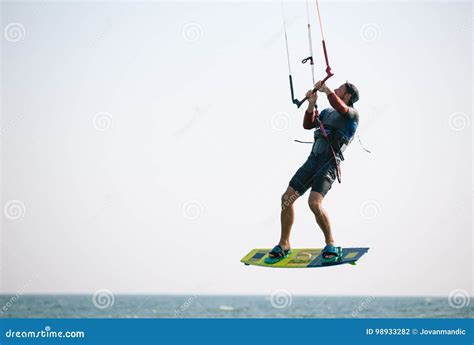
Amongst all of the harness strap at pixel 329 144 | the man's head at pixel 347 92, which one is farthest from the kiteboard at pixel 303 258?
the man's head at pixel 347 92

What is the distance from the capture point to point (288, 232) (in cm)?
1200

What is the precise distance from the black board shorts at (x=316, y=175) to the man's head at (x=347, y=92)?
86 cm

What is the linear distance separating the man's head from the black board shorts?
856 millimetres

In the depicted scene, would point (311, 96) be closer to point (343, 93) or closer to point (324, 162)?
point (343, 93)

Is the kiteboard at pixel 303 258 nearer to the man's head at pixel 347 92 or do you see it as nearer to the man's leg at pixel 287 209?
the man's leg at pixel 287 209

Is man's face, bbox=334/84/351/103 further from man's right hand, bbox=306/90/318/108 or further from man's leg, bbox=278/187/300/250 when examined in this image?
man's leg, bbox=278/187/300/250

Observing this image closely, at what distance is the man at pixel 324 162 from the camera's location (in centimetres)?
1134

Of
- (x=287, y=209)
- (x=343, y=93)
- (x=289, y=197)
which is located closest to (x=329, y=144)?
(x=343, y=93)

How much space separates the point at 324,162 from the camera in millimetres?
11516

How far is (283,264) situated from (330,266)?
88 cm

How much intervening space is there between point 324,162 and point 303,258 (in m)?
1.64

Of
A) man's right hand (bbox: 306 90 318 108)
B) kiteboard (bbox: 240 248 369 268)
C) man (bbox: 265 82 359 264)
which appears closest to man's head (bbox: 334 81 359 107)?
man (bbox: 265 82 359 264)

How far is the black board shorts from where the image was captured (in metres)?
11.4
